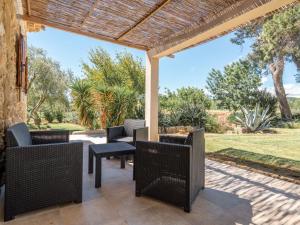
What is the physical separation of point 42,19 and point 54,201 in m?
3.84

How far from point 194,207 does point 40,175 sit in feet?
5.80

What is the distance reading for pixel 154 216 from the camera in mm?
2230

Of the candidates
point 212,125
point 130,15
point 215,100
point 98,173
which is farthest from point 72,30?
point 215,100

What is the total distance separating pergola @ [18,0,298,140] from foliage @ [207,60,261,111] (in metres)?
9.21

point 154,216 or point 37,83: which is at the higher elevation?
point 37,83

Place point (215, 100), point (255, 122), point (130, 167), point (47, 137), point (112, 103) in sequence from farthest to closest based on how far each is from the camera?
point (215, 100)
point (255, 122)
point (112, 103)
point (130, 167)
point (47, 137)

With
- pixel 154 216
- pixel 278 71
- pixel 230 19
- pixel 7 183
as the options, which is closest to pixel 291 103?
pixel 278 71

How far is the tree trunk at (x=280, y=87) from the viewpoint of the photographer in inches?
499

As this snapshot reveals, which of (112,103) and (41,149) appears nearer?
(41,149)

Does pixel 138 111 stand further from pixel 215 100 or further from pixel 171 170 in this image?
pixel 215 100

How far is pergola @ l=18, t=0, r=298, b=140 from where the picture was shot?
11.4 feet

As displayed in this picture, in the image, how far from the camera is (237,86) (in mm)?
14180

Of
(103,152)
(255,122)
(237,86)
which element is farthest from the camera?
(237,86)

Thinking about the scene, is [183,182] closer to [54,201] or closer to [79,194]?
[79,194]
